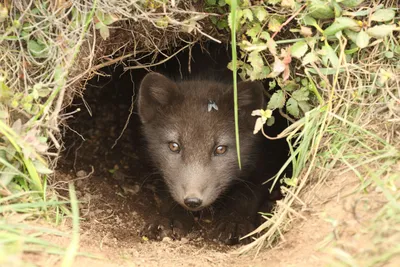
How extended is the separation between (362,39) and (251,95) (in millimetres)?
1163

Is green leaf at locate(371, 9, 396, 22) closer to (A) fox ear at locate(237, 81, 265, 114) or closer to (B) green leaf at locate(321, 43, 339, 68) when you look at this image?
(B) green leaf at locate(321, 43, 339, 68)

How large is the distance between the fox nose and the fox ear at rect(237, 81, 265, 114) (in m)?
0.98

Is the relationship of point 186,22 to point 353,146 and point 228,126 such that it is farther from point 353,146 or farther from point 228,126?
point 353,146

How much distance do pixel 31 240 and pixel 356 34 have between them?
2.50 meters

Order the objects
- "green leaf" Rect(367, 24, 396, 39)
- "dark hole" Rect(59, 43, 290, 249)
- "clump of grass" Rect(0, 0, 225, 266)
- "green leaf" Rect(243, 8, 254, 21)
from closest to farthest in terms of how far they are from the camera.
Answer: "clump of grass" Rect(0, 0, 225, 266) → "green leaf" Rect(367, 24, 396, 39) → "green leaf" Rect(243, 8, 254, 21) → "dark hole" Rect(59, 43, 290, 249)

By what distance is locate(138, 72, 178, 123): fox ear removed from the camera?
442 cm

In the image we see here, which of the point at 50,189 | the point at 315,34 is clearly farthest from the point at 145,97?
the point at 315,34

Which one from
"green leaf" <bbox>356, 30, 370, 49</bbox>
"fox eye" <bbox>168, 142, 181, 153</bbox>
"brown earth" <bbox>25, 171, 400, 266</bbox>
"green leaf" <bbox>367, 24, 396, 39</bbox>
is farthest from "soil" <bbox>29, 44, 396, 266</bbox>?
"green leaf" <bbox>367, 24, 396, 39</bbox>

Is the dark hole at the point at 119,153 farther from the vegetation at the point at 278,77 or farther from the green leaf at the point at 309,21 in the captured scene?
the green leaf at the point at 309,21

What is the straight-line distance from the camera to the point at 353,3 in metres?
3.55

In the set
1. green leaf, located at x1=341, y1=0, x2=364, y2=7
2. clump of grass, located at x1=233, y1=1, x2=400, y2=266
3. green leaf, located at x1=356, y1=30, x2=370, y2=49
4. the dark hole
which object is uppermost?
green leaf, located at x1=341, y1=0, x2=364, y2=7

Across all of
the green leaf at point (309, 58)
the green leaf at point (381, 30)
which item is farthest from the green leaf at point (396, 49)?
the green leaf at point (309, 58)

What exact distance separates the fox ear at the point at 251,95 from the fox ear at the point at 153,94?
586 millimetres

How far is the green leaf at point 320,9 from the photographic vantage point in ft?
11.5
